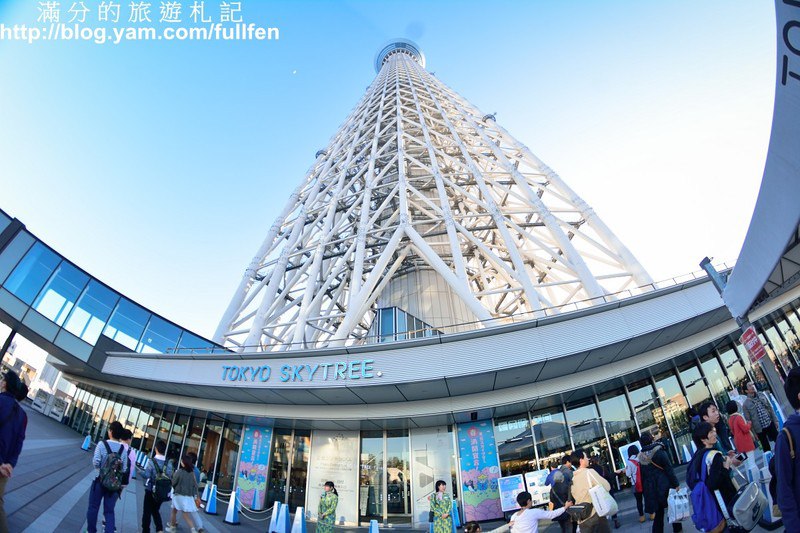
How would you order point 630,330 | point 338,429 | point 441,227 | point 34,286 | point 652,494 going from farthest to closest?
point 441,227, point 34,286, point 338,429, point 630,330, point 652,494

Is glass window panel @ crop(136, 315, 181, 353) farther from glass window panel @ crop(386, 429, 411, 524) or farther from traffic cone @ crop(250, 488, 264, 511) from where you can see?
glass window panel @ crop(386, 429, 411, 524)

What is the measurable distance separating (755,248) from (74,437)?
2894cm

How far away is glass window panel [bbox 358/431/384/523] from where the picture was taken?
1345 centimetres

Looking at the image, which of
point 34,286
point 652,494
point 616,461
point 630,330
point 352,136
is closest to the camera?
point 652,494

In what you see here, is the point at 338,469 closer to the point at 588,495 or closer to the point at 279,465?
the point at 279,465

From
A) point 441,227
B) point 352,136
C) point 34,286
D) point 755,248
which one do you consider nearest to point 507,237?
point 441,227

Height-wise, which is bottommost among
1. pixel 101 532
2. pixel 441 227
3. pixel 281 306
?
pixel 101 532

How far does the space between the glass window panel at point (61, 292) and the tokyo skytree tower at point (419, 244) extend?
7556 mm

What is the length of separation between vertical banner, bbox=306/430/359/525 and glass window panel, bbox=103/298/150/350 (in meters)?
13.8

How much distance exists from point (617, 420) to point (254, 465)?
12466 millimetres

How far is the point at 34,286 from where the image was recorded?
2073 centimetres

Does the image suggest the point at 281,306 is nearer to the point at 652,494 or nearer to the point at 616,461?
the point at 616,461

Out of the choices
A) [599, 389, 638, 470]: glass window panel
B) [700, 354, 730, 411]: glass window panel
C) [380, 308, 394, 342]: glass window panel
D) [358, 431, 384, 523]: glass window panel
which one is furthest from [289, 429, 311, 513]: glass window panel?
[700, 354, 730, 411]: glass window panel

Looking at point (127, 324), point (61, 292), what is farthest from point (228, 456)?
point (61, 292)
